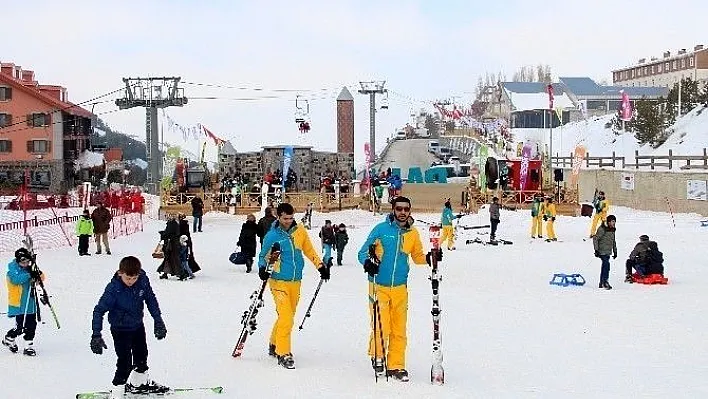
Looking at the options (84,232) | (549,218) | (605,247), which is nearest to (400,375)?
(605,247)

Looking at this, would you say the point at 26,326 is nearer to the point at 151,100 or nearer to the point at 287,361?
the point at 287,361

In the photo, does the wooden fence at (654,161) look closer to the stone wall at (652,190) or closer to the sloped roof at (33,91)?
the stone wall at (652,190)

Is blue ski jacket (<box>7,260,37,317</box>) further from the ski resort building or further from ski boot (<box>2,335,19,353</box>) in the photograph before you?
the ski resort building

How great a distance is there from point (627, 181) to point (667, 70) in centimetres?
8318

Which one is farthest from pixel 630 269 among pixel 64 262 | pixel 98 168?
pixel 98 168

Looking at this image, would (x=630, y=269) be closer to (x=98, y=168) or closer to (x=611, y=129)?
(x=98, y=168)

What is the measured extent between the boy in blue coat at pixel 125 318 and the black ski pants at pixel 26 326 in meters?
2.63

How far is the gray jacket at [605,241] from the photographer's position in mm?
14773

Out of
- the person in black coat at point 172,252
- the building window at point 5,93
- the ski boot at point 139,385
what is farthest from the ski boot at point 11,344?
the building window at point 5,93

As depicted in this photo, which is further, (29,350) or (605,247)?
(605,247)

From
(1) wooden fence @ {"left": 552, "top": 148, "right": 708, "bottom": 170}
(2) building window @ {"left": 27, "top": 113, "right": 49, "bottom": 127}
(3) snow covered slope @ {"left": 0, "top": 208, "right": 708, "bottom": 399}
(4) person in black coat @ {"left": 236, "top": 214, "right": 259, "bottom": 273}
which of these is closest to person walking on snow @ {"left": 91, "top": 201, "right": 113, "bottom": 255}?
(3) snow covered slope @ {"left": 0, "top": 208, "right": 708, "bottom": 399}

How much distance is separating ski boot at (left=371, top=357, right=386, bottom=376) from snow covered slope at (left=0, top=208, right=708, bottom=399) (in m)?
0.11

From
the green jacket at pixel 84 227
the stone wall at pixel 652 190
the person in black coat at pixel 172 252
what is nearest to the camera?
the person in black coat at pixel 172 252

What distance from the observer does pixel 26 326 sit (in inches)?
367
